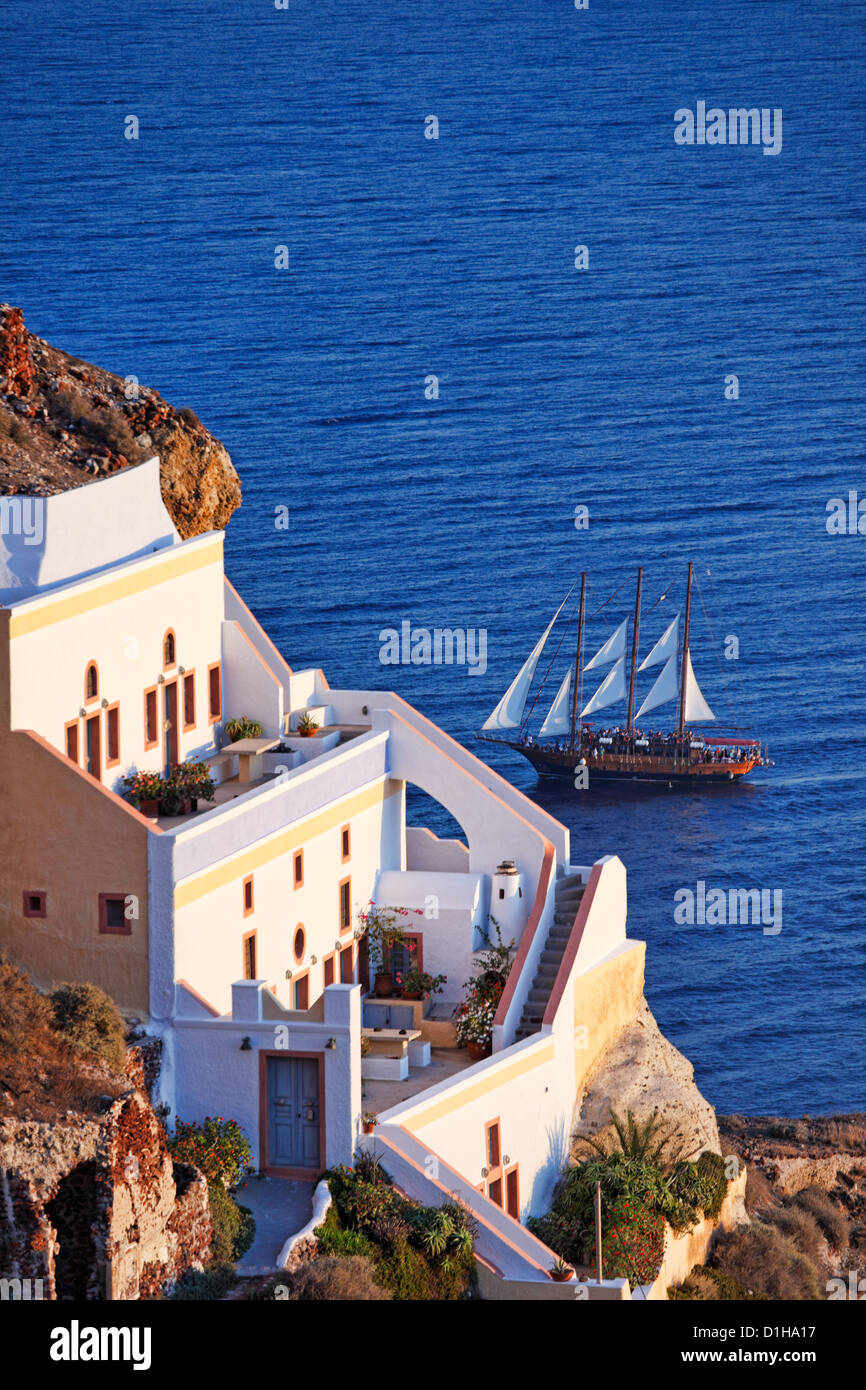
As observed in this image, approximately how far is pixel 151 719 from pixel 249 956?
580 cm

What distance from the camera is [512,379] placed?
197m

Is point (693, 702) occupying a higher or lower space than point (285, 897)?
lower

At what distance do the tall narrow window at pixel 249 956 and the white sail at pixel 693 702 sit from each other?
349ft

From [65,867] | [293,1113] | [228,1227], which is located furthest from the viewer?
[65,867]

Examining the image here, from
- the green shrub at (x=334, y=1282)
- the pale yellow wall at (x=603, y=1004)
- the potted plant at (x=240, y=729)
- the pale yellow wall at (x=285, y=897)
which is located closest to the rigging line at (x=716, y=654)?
the pale yellow wall at (x=603, y=1004)

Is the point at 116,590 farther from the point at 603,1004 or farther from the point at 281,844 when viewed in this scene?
the point at 603,1004

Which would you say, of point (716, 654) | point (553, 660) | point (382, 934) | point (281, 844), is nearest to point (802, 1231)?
point (382, 934)

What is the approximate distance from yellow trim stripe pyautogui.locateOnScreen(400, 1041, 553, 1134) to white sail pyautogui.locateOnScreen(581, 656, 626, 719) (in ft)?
355

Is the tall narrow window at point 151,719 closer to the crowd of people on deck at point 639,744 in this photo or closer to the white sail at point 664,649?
the crowd of people on deck at point 639,744

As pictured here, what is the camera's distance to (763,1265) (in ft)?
189

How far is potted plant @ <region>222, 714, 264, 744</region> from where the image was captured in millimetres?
58500
